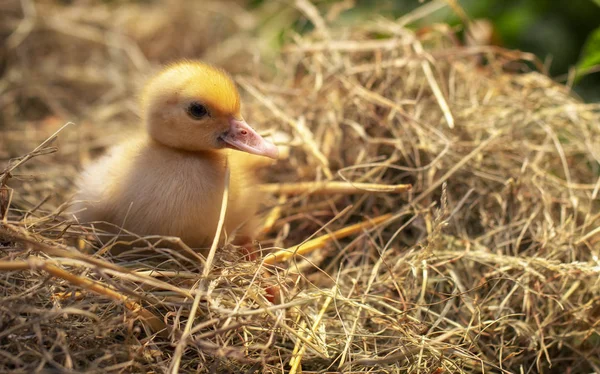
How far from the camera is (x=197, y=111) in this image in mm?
1540

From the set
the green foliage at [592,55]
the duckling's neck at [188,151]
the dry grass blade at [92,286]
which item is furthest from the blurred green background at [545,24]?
the dry grass blade at [92,286]

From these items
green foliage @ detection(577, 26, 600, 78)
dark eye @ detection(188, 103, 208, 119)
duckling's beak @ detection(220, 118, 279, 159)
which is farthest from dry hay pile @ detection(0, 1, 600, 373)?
dark eye @ detection(188, 103, 208, 119)

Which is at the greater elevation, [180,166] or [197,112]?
[197,112]

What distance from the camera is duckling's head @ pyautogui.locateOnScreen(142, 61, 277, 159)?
1522 mm

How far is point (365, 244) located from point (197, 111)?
66 centimetres

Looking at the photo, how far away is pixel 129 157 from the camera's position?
1.64 m

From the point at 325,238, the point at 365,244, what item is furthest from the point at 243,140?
the point at 365,244

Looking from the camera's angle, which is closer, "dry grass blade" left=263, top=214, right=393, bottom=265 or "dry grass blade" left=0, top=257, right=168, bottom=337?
Result: "dry grass blade" left=0, top=257, right=168, bottom=337

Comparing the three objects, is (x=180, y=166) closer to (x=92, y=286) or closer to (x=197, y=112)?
(x=197, y=112)

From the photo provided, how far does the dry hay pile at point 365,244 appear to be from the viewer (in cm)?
130

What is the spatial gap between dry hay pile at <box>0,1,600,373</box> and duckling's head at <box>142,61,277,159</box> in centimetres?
29

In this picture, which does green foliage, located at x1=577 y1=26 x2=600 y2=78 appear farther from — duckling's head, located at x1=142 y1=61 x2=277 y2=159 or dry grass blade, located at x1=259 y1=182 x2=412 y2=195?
duckling's head, located at x1=142 y1=61 x2=277 y2=159

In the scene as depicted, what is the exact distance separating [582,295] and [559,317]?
5.6 inches

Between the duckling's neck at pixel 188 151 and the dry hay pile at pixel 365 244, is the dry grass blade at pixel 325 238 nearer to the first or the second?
the dry hay pile at pixel 365 244
